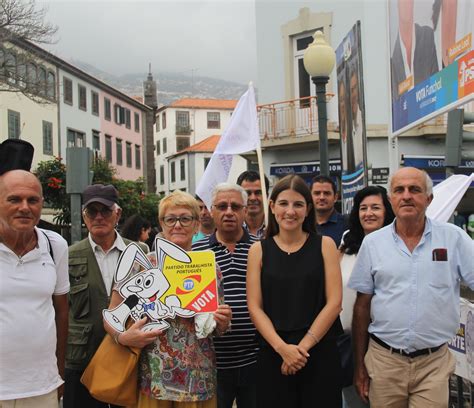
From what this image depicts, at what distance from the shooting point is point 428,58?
6.60m

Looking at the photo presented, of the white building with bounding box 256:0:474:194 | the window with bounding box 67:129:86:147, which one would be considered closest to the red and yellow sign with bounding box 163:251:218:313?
the white building with bounding box 256:0:474:194

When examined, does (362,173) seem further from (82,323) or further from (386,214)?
(82,323)

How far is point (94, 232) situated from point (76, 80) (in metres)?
42.3

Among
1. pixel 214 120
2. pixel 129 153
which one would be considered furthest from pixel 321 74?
pixel 214 120

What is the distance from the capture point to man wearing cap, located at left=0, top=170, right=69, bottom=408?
304cm

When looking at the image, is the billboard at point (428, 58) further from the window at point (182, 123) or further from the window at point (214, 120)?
the window at point (214, 120)

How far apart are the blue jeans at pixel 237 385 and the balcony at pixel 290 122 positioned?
13.0m

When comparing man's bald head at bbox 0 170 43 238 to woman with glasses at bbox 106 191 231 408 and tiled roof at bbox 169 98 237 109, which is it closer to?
woman with glasses at bbox 106 191 231 408

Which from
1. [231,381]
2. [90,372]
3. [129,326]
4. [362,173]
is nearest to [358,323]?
[231,381]

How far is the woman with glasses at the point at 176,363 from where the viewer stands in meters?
3.37

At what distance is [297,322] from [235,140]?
4.17 metres

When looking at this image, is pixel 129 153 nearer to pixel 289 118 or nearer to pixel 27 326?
pixel 289 118

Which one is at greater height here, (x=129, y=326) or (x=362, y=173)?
(x=362, y=173)

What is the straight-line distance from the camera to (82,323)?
388 cm
